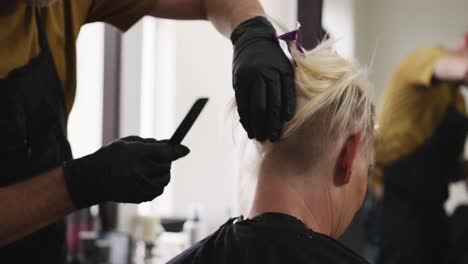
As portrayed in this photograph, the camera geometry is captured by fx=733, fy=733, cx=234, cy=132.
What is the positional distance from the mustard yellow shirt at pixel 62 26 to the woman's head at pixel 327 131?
17.0 inches

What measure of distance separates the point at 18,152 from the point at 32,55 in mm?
187

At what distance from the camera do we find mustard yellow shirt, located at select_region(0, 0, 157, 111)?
4.41 ft

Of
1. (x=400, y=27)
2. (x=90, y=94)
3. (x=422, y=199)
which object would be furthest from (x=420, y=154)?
(x=90, y=94)

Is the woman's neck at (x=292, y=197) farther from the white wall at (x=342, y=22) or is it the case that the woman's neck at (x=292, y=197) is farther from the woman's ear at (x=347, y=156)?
the white wall at (x=342, y=22)

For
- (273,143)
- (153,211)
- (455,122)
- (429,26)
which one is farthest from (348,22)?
(273,143)

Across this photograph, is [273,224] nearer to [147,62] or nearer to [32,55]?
[32,55]

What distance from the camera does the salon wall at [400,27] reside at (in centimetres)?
365

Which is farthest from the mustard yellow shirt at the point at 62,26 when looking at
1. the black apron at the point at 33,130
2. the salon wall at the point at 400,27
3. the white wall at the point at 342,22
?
the salon wall at the point at 400,27

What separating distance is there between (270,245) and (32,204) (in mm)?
395

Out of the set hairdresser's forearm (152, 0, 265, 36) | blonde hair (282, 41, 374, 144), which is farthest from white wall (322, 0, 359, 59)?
Answer: blonde hair (282, 41, 374, 144)

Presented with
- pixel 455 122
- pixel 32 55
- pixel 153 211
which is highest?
pixel 32 55

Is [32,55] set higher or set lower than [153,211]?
higher

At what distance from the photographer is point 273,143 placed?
1332 mm

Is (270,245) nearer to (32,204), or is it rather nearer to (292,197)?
(292,197)
